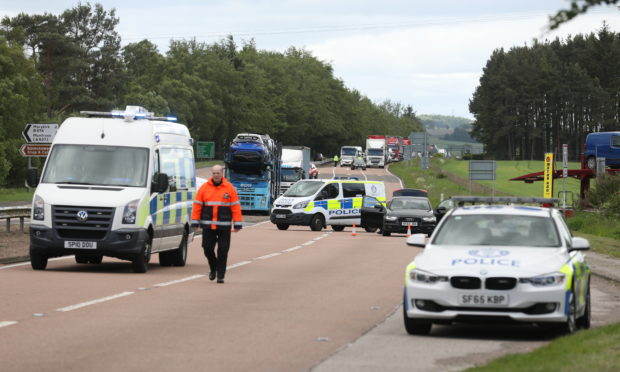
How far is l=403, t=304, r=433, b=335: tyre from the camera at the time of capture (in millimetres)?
12305

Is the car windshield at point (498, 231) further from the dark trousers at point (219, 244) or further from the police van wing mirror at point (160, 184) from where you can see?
the police van wing mirror at point (160, 184)

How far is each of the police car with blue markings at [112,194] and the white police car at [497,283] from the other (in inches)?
341

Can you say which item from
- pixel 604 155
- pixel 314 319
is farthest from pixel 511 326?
pixel 604 155

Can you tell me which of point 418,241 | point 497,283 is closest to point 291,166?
point 418,241

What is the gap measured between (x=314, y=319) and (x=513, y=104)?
157m

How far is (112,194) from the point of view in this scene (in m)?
20.6

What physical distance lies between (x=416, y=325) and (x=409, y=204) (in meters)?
31.1

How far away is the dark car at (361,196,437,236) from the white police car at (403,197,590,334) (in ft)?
→ 93.3

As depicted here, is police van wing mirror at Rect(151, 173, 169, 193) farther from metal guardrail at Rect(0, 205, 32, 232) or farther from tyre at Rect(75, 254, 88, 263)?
metal guardrail at Rect(0, 205, 32, 232)

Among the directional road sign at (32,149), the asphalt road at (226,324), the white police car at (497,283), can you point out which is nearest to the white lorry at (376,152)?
the directional road sign at (32,149)

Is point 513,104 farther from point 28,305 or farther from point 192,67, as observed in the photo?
point 28,305

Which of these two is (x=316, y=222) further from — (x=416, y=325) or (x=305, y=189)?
(x=416, y=325)

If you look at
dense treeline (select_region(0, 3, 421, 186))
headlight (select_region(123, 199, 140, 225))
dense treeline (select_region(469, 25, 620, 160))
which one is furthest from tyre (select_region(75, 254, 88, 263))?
dense treeline (select_region(469, 25, 620, 160))

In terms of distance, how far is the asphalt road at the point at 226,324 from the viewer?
1023 cm
